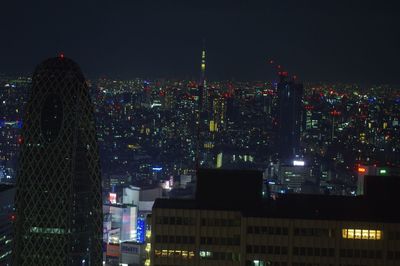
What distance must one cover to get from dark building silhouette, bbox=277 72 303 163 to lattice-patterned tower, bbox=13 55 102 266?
132ft

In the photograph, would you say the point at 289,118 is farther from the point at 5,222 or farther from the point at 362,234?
the point at 362,234

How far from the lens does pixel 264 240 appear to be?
54.8 feet

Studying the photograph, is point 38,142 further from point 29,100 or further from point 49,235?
point 49,235

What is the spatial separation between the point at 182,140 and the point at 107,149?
6.89 m

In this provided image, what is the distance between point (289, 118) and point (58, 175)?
4275cm

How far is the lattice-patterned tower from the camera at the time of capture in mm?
33719

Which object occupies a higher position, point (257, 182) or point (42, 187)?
point (257, 182)

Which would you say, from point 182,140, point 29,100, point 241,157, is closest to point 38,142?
point 29,100

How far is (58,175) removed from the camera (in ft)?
112

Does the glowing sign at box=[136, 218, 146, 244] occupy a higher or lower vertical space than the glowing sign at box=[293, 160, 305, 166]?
lower

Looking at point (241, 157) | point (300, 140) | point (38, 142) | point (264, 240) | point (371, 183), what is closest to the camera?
point (264, 240)

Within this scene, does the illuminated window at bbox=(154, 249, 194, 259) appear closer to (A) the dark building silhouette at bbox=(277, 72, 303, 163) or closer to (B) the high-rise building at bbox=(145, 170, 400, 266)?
(B) the high-rise building at bbox=(145, 170, 400, 266)

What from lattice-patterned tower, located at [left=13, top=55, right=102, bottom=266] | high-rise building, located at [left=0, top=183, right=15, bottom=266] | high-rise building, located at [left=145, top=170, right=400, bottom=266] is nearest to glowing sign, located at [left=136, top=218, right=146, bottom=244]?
high-rise building, located at [left=0, top=183, right=15, bottom=266]

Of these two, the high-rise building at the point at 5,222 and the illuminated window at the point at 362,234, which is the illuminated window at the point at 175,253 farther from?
the high-rise building at the point at 5,222
